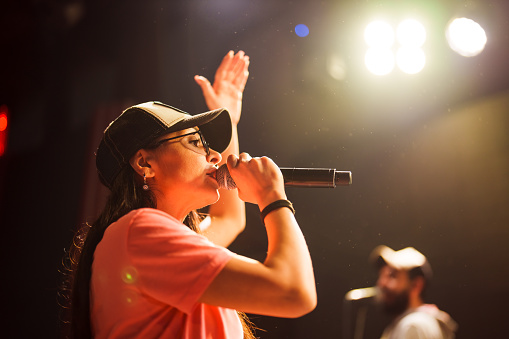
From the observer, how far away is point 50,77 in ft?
7.91

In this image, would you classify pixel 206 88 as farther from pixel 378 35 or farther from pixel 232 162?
pixel 378 35

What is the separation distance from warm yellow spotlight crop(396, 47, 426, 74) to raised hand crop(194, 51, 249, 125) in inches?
34.4

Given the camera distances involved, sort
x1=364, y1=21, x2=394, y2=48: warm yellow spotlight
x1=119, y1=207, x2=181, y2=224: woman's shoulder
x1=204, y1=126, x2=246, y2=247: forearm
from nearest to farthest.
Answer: x1=119, y1=207, x2=181, y2=224: woman's shoulder, x1=204, y1=126, x2=246, y2=247: forearm, x1=364, y1=21, x2=394, y2=48: warm yellow spotlight

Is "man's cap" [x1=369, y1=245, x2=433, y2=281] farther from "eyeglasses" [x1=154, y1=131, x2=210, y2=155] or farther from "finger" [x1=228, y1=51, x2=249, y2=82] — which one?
"eyeglasses" [x1=154, y1=131, x2=210, y2=155]

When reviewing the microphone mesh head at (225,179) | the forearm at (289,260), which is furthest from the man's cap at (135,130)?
the forearm at (289,260)

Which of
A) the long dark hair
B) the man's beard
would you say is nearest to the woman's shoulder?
the long dark hair

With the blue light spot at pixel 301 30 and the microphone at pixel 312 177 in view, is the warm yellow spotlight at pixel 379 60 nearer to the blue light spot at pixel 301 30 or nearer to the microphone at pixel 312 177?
the blue light spot at pixel 301 30

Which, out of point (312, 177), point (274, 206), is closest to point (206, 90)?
point (312, 177)

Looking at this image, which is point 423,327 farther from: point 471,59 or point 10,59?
point 10,59

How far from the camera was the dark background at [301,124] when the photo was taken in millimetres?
1867

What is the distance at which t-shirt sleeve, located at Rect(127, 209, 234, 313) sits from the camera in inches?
36.2

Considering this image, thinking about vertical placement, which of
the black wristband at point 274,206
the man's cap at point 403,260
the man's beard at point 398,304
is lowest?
the man's beard at point 398,304

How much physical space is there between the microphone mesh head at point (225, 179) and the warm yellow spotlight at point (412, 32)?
4.74 ft

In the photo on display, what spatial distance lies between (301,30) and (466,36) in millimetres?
864
